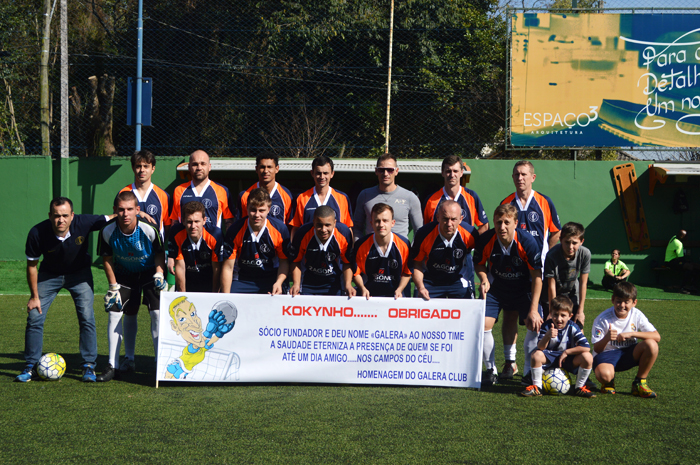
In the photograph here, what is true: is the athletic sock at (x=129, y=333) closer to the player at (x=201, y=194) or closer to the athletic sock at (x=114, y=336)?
the athletic sock at (x=114, y=336)

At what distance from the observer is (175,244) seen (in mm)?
5414

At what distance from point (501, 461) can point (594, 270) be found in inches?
417

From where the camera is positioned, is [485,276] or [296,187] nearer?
[485,276]

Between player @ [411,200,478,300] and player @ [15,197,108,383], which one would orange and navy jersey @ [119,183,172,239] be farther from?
player @ [411,200,478,300]

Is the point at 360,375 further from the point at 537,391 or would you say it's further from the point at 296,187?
the point at 296,187

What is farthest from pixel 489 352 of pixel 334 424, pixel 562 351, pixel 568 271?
pixel 334 424

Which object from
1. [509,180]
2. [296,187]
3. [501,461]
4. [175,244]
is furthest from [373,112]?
[501,461]

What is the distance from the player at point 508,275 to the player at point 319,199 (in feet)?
4.96

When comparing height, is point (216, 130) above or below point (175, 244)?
above

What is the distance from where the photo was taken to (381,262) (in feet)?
17.6

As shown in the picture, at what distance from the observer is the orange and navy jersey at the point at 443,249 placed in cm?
528

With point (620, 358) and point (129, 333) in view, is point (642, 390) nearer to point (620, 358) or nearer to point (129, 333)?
point (620, 358)

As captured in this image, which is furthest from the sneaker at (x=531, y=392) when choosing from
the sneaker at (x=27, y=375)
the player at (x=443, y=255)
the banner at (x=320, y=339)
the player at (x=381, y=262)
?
the sneaker at (x=27, y=375)

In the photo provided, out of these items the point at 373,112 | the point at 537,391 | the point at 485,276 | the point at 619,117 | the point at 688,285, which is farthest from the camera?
the point at 373,112
